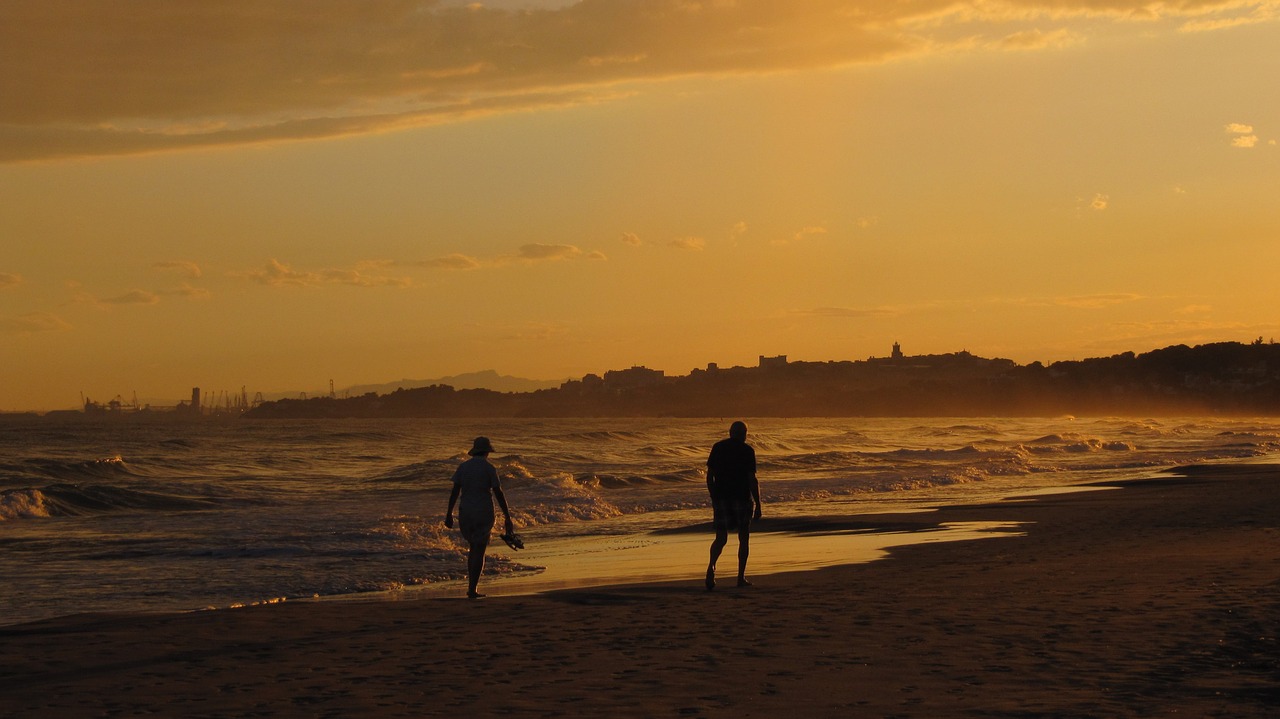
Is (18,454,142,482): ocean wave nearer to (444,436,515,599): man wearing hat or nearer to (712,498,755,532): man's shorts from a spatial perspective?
(444,436,515,599): man wearing hat

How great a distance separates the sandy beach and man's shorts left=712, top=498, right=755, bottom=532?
713mm

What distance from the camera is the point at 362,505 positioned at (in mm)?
26734

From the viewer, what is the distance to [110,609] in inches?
464

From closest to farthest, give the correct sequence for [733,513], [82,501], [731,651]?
[731,651] → [733,513] → [82,501]

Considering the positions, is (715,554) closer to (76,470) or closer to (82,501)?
(82,501)

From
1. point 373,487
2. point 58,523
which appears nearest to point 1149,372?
point 373,487

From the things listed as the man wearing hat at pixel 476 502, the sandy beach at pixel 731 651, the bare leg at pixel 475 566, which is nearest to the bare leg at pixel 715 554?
the sandy beach at pixel 731 651

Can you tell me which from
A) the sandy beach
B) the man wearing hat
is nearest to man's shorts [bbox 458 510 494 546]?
the man wearing hat

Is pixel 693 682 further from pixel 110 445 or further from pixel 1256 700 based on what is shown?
pixel 110 445

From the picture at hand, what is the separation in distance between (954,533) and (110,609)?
12.8 metres

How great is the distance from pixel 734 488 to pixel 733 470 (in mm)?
197

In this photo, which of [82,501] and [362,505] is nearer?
[82,501]

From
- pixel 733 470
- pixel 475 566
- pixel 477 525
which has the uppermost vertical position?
pixel 733 470

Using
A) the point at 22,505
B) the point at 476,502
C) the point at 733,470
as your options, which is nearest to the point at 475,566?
the point at 476,502
